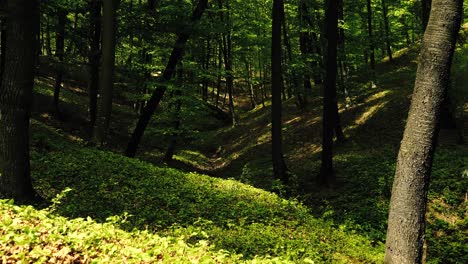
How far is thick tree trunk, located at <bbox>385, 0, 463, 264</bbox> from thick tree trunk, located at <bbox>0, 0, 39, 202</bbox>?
764cm

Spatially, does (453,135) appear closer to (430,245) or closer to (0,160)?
(430,245)

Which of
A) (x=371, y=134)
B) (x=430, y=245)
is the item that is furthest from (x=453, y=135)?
(x=430, y=245)

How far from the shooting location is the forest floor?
589 centimetres

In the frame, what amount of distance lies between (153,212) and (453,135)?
15.8 metres

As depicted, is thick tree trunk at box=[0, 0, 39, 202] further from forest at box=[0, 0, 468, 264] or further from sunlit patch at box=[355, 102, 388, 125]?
sunlit patch at box=[355, 102, 388, 125]

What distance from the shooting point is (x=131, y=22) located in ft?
54.6

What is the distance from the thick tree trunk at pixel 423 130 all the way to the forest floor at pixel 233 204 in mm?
Answer: 1690

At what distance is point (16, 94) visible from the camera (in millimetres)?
7957

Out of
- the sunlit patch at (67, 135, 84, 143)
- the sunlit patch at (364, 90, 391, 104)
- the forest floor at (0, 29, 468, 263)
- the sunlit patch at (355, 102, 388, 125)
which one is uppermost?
the sunlit patch at (364, 90, 391, 104)

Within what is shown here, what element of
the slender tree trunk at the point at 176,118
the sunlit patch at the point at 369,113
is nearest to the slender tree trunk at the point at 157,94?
the slender tree trunk at the point at 176,118

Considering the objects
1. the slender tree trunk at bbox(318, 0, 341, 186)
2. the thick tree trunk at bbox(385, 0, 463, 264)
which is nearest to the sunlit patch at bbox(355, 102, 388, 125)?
the slender tree trunk at bbox(318, 0, 341, 186)

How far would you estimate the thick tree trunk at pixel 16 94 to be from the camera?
7.89 m

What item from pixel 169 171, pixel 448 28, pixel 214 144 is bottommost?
pixel 214 144

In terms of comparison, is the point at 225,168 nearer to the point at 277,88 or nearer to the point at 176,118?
the point at 176,118
